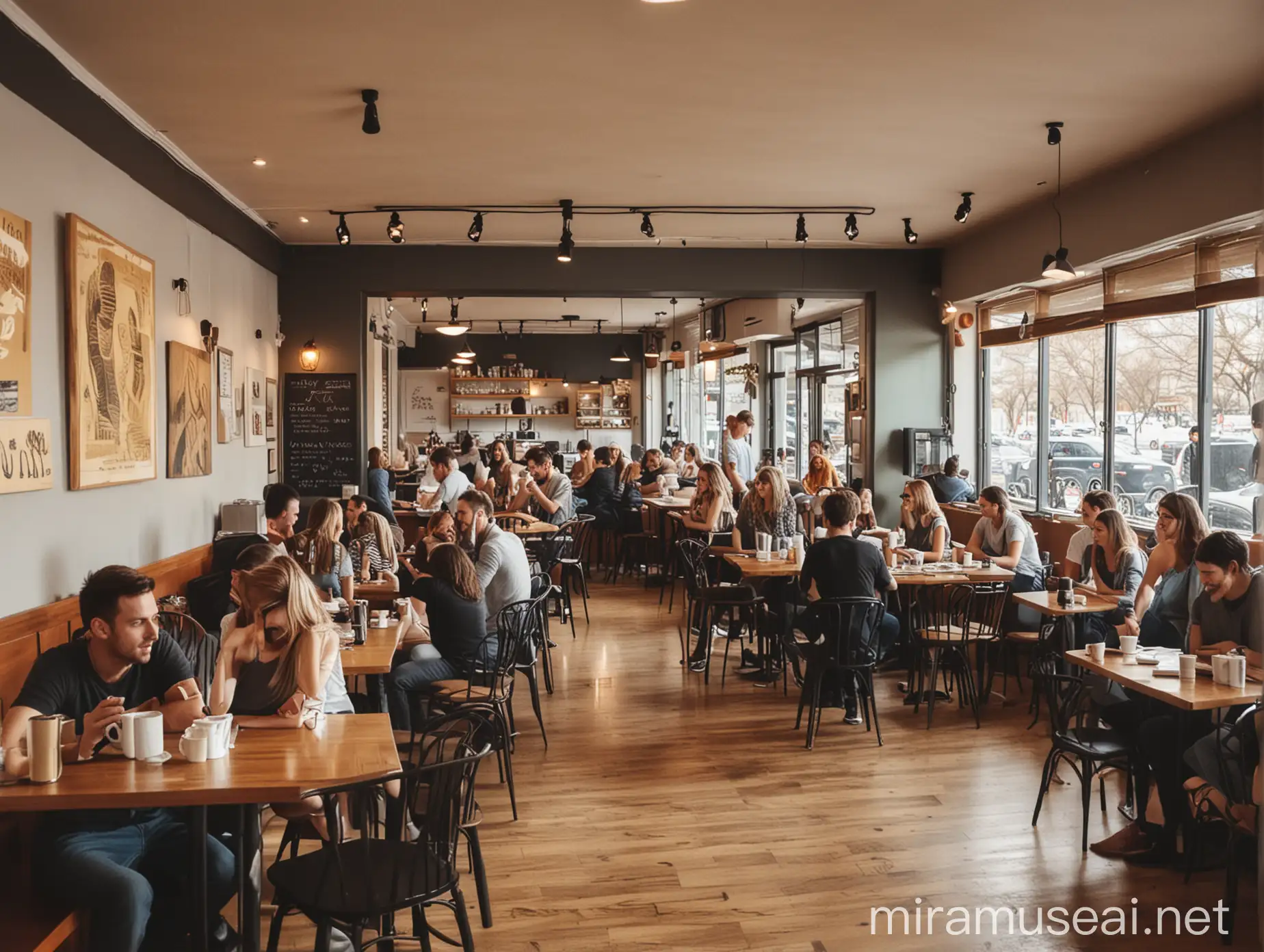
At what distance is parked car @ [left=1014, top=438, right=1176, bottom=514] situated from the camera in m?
6.95

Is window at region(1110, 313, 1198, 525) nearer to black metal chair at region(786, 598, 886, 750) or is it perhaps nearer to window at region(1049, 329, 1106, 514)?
window at region(1049, 329, 1106, 514)

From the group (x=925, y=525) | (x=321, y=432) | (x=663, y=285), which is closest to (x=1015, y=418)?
(x=925, y=525)

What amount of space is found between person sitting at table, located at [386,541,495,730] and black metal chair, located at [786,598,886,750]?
1785mm

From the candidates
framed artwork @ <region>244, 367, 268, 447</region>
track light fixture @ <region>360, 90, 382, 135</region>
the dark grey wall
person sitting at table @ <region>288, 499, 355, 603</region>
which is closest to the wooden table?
person sitting at table @ <region>288, 499, 355, 603</region>

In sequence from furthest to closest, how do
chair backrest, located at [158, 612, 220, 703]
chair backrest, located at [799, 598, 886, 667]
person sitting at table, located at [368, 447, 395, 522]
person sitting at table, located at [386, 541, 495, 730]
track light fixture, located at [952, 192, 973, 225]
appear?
person sitting at table, located at [368, 447, 395, 522]
track light fixture, located at [952, 192, 973, 225]
chair backrest, located at [799, 598, 886, 667]
person sitting at table, located at [386, 541, 495, 730]
chair backrest, located at [158, 612, 220, 703]

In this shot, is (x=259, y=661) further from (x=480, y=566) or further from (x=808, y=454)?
(x=808, y=454)

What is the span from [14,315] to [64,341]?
1.83ft

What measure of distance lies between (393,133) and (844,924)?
186 inches

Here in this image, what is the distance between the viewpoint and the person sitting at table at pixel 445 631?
4906 millimetres

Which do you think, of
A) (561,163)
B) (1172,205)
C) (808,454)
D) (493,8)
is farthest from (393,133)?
(808,454)

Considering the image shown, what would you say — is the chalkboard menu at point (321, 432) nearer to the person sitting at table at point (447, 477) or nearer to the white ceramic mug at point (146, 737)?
the person sitting at table at point (447, 477)

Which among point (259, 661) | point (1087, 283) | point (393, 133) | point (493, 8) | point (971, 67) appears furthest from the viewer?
point (1087, 283)

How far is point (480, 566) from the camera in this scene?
5.50 metres

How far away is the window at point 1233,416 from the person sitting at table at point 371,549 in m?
5.08
